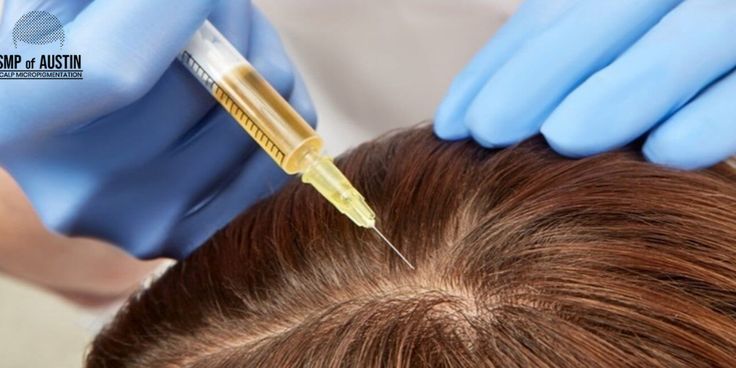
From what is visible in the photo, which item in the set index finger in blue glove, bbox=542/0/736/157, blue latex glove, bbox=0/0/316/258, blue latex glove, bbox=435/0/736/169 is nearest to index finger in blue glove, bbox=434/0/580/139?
blue latex glove, bbox=435/0/736/169

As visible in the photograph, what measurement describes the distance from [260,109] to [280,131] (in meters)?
0.04

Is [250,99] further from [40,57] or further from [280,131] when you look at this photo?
[40,57]

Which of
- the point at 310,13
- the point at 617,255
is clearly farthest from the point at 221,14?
the point at 617,255

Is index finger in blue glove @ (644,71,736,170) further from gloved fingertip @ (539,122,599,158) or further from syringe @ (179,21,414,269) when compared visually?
syringe @ (179,21,414,269)

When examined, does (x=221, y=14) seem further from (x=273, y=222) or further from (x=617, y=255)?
(x=617, y=255)

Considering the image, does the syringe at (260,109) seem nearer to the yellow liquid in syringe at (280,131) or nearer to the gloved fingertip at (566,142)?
the yellow liquid in syringe at (280,131)

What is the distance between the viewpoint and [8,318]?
249 cm

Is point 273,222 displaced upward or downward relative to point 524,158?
upward

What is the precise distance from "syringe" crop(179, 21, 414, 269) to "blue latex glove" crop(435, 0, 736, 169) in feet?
0.55

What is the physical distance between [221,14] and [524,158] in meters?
0.47

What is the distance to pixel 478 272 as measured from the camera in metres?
0.72

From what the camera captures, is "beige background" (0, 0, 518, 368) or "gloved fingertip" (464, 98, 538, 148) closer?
"gloved fingertip" (464, 98, 538, 148)

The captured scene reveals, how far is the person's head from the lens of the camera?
651 mm

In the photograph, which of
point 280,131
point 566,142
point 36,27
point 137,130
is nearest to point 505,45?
point 566,142
